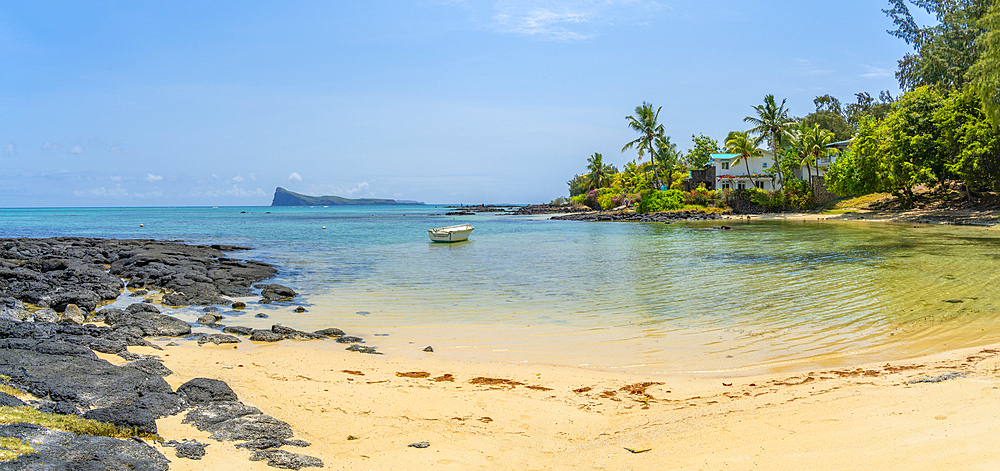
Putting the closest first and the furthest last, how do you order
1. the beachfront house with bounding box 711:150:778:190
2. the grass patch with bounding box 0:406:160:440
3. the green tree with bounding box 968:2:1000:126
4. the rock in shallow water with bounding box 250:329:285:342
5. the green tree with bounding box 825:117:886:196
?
the grass patch with bounding box 0:406:160:440
the rock in shallow water with bounding box 250:329:285:342
the green tree with bounding box 968:2:1000:126
the green tree with bounding box 825:117:886:196
the beachfront house with bounding box 711:150:778:190

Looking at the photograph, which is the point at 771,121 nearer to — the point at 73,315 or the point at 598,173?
the point at 598,173

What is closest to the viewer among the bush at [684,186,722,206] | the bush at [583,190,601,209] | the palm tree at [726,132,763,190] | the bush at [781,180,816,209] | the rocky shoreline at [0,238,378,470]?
the rocky shoreline at [0,238,378,470]

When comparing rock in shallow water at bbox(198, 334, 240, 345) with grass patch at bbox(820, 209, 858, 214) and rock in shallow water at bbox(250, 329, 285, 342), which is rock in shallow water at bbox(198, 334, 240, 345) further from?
grass patch at bbox(820, 209, 858, 214)

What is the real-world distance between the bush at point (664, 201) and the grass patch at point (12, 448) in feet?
222

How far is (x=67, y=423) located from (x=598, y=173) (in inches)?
3630

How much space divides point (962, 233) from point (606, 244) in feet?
65.9

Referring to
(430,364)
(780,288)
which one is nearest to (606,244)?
(780,288)

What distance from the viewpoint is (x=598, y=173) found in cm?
9350

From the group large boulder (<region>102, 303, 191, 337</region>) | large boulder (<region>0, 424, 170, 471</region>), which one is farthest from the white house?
large boulder (<region>0, 424, 170, 471</region>)

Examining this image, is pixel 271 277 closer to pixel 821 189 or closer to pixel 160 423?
pixel 160 423

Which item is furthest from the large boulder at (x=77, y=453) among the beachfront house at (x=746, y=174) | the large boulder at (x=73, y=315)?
the beachfront house at (x=746, y=174)

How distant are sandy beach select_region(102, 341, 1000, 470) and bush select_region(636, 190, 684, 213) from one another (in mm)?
61063

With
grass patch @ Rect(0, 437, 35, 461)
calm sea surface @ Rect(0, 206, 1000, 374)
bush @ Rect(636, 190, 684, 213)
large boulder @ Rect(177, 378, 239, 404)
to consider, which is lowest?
calm sea surface @ Rect(0, 206, 1000, 374)

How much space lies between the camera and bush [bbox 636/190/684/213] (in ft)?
220
